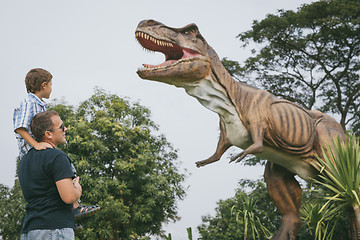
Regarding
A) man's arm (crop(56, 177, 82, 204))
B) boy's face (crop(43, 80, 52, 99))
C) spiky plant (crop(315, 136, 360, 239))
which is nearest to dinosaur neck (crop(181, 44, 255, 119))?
spiky plant (crop(315, 136, 360, 239))

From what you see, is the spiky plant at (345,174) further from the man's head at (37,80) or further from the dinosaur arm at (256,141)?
the man's head at (37,80)

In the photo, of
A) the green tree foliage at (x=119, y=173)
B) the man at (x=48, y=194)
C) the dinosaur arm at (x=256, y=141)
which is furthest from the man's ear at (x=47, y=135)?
the green tree foliage at (x=119, y=173)

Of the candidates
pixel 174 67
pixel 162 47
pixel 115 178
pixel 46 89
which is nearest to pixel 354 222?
pixel 174 67

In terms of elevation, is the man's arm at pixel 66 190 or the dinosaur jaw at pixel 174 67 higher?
the dinosaur jaw at pixel 174 67

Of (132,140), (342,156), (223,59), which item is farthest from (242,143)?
(223,59)

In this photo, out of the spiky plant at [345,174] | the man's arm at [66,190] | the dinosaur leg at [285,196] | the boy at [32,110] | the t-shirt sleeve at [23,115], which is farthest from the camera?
the dinosaur leg at [285,196]

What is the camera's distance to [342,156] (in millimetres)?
4715

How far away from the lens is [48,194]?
2.29 metres

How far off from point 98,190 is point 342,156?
8.90 meters

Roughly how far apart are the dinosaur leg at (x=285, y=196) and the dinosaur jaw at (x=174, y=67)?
178cm

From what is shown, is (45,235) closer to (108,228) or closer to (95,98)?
(108,228)

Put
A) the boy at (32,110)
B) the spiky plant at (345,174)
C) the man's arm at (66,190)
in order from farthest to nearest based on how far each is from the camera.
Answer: the spiky plant at (345,174)
the boy at (32,110)
the man's arm at (66,190)

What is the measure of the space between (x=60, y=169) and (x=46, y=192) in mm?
158

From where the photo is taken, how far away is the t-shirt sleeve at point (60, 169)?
225cm
